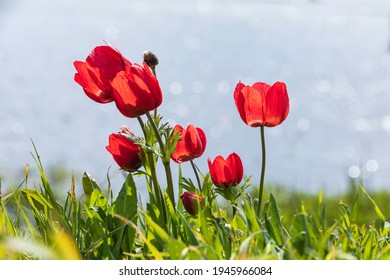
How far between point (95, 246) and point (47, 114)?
11.0 meters

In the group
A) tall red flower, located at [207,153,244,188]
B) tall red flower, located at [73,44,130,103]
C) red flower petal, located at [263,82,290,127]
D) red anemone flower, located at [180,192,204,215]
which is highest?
tall red flower, located at [73,44,130,103]

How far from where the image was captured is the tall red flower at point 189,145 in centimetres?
121

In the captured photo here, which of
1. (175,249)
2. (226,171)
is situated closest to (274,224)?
(226,171)

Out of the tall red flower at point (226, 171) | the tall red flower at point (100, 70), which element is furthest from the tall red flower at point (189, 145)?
the tall red flower at point (100, 70)

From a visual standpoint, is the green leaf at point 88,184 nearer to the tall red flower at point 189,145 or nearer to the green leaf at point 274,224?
the tall red flower at point 189,145

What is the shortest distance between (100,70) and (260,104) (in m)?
0.27

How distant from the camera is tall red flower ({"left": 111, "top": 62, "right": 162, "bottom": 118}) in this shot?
1.08 metres

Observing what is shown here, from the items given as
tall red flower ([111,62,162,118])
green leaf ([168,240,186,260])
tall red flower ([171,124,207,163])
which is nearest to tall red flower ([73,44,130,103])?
tall red flower ([111,62,162,118])

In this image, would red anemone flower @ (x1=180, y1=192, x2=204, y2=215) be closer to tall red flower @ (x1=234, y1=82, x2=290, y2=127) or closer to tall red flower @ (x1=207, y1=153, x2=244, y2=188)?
tall red flower @ (x1=207, y1=153, x2=244, y2=188)

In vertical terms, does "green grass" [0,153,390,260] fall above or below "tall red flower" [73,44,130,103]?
below

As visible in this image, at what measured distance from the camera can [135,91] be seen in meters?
1.08

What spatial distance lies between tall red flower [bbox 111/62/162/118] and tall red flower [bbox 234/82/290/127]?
154mm

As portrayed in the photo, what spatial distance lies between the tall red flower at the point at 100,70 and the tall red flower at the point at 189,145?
148 millimetres

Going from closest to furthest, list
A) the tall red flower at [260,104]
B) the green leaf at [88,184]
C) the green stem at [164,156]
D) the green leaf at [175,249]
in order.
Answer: the green leaf at [175,249]
the green stem at [164,156]
the tall red flower at [260,104]
the green leaf at [88,184]
